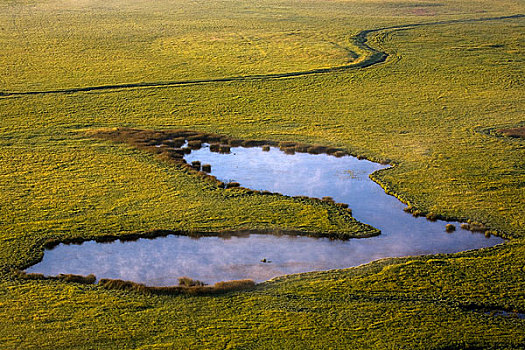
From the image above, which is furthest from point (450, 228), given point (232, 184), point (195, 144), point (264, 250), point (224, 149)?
point (195, 144)

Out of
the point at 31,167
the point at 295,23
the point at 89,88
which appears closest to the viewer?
the point at 31,167

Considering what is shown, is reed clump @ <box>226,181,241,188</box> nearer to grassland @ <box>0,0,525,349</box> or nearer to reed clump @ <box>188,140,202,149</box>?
grassland @ <box>0,0,525,349</box>

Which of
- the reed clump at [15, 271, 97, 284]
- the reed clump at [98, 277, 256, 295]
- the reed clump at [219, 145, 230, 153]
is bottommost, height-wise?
the reed clump at [98, 277, 256, 295]

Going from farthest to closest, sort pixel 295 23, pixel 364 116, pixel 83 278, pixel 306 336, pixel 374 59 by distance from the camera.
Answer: pixel 295 23, pixel 374 59, pixel 364 116, pixel 83 278, pixel 306 336

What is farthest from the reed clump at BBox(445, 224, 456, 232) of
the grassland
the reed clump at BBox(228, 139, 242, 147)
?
the reed clump at BBox(228, 139, 242, 147)

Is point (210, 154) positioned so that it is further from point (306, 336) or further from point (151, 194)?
point (306, 336)

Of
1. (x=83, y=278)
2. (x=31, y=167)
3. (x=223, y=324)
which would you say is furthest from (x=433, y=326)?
(x=31, y=167)

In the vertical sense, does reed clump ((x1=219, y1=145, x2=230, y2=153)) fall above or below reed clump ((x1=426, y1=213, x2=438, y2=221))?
above
